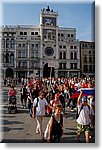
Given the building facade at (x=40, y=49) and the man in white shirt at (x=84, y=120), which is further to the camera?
the building facade at (x=40, y=49)

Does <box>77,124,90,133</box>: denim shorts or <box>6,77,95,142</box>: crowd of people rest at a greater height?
<box>6,77,95,142</box>: crowd of people

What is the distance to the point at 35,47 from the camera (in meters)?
5.18

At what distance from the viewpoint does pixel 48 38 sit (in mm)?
5180

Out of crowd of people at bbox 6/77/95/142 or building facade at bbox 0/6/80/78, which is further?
building facade at bbox 0/6/80/78

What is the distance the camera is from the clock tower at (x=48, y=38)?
15.3 ft

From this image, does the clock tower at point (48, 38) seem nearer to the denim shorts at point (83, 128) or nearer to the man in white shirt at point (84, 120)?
the man in white shirt at point (84, 120)

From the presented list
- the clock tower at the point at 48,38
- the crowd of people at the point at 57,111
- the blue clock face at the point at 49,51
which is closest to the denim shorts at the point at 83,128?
the crowd of people at the point at 57,111

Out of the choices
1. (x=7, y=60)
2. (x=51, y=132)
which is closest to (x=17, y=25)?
(x=7, y=60)

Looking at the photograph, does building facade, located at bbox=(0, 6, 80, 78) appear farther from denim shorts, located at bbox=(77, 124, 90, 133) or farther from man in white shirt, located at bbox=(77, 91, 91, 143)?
denim shorts, located at bbox=(77, 124, 90, 133)

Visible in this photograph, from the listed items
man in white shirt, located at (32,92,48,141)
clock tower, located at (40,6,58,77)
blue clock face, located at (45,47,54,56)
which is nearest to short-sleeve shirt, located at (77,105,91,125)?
man in white shirt, located at (32,92,48,141)

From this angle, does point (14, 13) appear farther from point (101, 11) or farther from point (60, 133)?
point (60, 133)

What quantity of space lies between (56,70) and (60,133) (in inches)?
46.4

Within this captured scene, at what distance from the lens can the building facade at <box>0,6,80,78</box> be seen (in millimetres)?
4631

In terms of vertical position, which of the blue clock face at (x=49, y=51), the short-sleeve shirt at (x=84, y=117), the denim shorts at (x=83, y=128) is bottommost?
the denim shorts at (x=83, y=128)
